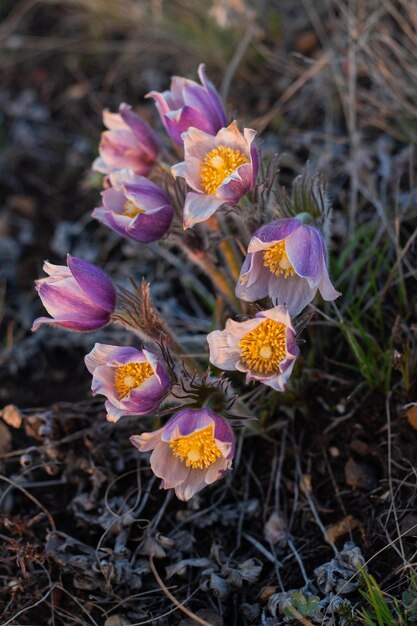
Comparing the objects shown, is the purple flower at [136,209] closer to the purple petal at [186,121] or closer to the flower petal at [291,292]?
the purple petal at [186,121]

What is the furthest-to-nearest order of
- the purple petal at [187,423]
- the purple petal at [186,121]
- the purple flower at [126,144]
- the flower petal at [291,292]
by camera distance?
the purple flower at [126,144] → the purple petal at [186,121] → the flower petal at [291,292] → the purple petal at [187,423]

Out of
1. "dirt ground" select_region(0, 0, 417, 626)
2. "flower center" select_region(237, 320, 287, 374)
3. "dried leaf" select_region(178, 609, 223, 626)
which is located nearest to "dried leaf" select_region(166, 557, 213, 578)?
"dirt ground" select_region(0, 0, 417, 626)

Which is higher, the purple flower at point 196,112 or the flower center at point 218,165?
the purple flower at point 196,112

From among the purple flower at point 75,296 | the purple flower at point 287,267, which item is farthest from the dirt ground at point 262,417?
the purple flower at point 75,296

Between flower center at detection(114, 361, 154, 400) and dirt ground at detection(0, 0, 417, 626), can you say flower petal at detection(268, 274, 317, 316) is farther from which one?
flower center at detection(114, 361, 154, 400)

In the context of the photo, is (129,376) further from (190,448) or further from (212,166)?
(212,166)

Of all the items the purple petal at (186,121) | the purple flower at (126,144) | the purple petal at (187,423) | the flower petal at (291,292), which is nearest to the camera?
the purple petal at (187,423)

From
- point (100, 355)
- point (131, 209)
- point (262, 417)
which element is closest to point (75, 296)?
point (100, 355)
